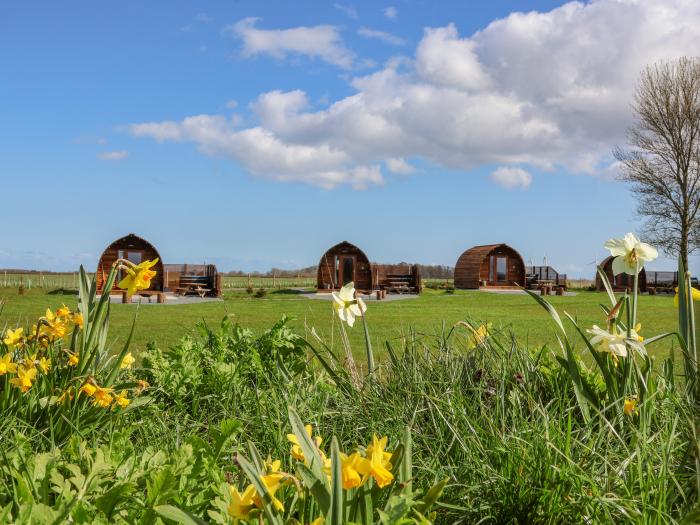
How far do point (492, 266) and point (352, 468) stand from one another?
36243 millimetres

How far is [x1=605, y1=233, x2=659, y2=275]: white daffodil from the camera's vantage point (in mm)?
3146

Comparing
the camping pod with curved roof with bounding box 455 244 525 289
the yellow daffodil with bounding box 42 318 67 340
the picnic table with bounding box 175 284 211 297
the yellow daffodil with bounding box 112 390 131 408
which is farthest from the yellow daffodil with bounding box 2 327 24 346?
the camping pod with curved roof with bounding box 455 244 525 289

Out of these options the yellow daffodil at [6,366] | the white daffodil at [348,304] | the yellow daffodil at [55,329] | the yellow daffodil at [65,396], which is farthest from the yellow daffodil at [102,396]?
the white daffodil at [348,304]

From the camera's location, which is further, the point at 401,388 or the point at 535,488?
the point at 401,388

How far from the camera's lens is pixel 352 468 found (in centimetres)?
132

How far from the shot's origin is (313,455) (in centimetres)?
150

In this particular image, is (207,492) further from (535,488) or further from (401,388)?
(401,388)

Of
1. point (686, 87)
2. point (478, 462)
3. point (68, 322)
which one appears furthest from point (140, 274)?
point (686, 87)

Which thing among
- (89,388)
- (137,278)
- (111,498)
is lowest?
(111,498)

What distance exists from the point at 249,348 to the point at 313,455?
8.44ft

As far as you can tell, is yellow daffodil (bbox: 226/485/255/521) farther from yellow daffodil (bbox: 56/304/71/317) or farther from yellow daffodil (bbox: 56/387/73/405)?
yellow daffodil (bbox: 56/304/71/317)

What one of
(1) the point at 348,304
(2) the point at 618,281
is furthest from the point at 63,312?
(2) the point at 618,281

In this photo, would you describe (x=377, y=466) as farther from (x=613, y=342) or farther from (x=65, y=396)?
(x=65, y=396)

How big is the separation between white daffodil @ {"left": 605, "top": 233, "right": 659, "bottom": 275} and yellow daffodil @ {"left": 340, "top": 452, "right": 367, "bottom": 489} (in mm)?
2222
